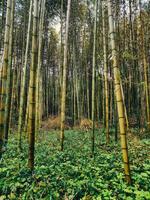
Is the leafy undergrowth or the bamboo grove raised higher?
the bamboo grove

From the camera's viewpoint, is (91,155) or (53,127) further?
(53,127)

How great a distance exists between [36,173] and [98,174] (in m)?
0.85

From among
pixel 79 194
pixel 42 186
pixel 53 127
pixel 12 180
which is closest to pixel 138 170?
pixel 79 194

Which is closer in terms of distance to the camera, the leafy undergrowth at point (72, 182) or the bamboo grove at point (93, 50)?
the leafy undergrowth at point (72, 182)

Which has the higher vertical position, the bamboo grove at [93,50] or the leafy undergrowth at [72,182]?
the bamboo grove at [93,50]

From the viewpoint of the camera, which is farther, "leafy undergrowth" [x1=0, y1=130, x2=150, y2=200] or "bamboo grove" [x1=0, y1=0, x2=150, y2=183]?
"bamboo grove" [x1=0, y1=0, x2=150, y2=183]

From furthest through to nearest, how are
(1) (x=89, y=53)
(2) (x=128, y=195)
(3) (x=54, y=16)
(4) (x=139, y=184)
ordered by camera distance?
(1) (x=89, y=53)
(3) (x=54, y=16)
(4) (x=139, y=184)
(2) (x=128, y=195)

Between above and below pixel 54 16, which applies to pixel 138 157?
below

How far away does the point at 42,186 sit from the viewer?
3016mm

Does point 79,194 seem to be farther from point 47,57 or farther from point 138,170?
point 47,57


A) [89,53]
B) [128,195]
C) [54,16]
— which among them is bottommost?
[128,195]

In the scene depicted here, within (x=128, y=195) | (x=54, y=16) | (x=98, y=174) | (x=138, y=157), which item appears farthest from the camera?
(x=54, y=16)

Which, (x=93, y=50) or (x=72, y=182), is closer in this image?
(x=72, y=182)

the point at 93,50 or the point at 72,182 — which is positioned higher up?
the point at 93,50
